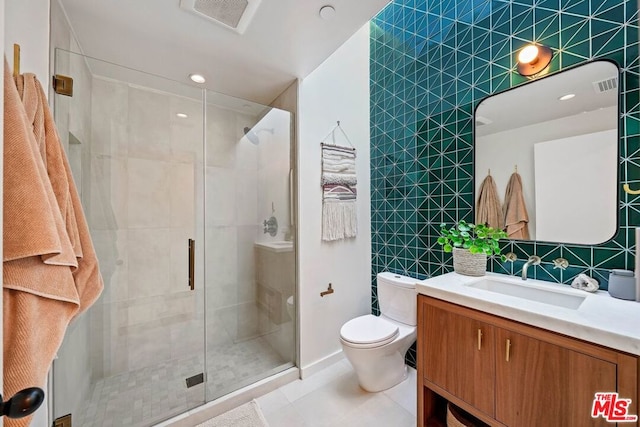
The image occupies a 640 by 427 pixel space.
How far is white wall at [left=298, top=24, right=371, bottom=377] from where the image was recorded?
7.02ft

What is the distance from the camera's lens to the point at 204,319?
2178 millimetres

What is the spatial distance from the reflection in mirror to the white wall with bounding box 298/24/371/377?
107 centimetres

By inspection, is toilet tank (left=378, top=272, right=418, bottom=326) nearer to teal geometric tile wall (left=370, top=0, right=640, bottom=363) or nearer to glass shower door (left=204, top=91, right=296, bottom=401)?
teal geometric tile wall (left=370, top=0, right=640, bottom=363)

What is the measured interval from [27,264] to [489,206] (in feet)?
7.19

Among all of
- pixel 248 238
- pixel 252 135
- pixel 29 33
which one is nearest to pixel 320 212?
pixel 248 238

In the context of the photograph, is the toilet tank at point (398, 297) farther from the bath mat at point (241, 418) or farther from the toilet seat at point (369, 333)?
the bath mat at point (241, 418)

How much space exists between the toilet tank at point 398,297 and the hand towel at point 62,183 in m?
1.86

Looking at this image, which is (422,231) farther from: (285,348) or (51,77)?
(51,77)

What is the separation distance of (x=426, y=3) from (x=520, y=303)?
236 centimetres

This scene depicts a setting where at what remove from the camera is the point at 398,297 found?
2062mm

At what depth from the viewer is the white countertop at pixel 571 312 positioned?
34.8 inches

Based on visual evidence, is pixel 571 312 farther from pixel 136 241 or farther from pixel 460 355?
pixel 136 241

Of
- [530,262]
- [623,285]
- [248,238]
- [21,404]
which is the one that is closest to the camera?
[21,404]

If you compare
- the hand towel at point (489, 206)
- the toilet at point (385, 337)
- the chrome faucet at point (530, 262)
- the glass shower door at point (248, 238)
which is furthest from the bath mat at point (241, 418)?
the hand towel at point (489, 206)
